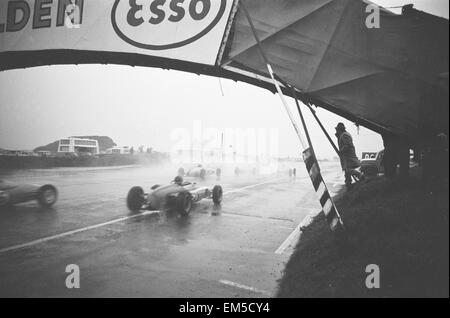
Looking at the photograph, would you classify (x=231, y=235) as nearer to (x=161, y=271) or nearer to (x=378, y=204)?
(x=161, y=271)

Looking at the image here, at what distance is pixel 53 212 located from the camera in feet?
29.9

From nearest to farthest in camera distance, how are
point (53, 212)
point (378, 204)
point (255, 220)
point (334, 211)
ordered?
point (334, 211), point (378, 204), point (53, 212), point (255, 220)

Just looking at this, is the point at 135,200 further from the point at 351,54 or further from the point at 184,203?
the point at 351,54

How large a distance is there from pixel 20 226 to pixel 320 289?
7.37 m

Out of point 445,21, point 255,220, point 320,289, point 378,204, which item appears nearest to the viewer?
point 320,289

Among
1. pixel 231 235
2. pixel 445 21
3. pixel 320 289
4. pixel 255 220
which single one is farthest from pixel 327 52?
pixel 255 220

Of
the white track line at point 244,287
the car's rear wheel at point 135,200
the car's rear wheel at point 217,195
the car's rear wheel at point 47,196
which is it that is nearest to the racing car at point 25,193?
the car's rear wheel at point 47,196

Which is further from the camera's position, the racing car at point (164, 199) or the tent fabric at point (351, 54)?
the racing car at point (164, 199)

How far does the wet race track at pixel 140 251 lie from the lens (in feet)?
14.4

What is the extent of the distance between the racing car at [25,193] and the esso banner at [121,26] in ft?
13.5

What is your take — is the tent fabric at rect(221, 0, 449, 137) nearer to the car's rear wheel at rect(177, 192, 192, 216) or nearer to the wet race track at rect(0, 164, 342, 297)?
the wet race track at rect(0, 164, 342, 297)

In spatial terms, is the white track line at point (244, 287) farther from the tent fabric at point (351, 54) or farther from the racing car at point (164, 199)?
the racing car at point (164, 199)

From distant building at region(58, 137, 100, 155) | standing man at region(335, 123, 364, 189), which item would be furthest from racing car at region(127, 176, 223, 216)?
distant building at region(58, 137, 100, 155)

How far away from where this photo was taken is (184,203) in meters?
9.35
